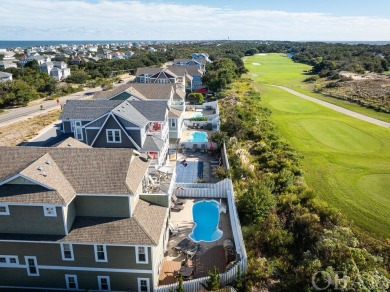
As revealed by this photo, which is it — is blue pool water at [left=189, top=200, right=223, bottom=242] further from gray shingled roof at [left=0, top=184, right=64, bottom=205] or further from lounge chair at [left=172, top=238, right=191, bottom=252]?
gray shingled roof at [left=0, top=184, right=64, bottom=205]

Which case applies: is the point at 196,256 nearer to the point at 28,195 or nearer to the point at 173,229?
the point at 173,229

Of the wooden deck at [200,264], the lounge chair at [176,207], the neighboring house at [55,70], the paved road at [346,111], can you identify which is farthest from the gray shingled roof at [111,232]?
the neighboring house at [55,70]

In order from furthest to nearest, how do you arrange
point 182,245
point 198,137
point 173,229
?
point 198,137
point 173,229
point 182,245

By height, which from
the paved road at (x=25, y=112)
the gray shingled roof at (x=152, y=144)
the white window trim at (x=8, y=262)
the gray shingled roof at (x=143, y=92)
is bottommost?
the paved road at (x=25, y=112)

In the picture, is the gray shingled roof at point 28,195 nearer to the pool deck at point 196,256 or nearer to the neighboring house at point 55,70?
the pool deck at point 196,256

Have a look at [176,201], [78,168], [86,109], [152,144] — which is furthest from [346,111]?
[78,168]
